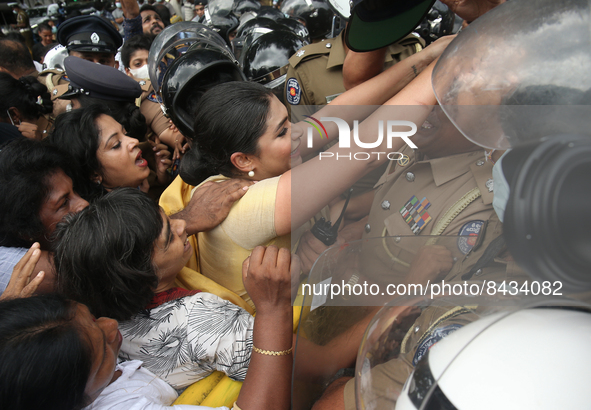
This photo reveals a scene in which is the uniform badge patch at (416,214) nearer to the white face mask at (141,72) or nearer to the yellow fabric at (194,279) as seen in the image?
the yellow fabric at (194,279)

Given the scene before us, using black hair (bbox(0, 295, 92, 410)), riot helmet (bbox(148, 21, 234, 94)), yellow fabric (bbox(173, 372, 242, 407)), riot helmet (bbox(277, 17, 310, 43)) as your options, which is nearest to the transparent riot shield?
yellow fabric (bbox(173, 372, 242, 407))

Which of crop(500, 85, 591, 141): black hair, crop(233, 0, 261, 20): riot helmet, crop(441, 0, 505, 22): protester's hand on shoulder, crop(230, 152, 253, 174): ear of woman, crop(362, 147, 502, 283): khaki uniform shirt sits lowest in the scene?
crop(230, 152, 253, 174): ear of woman

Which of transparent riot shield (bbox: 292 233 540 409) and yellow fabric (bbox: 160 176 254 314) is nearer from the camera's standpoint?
transparent riot shield (bbox: 292 233 540 409)

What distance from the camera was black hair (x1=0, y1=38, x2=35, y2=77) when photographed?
434cm

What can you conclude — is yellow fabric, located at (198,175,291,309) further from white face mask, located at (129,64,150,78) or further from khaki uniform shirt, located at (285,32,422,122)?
white face mask, located at (129,64,150,78)

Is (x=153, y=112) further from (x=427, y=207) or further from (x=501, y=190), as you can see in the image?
(x=501, y=190)

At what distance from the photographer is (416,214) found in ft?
3.63

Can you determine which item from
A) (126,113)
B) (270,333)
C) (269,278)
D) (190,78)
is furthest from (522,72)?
(126,113)

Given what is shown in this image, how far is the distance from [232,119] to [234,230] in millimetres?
482

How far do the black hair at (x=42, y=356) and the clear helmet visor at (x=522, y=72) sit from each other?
1150 millimetres

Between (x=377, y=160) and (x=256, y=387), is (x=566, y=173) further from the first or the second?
(x=256, y=387)

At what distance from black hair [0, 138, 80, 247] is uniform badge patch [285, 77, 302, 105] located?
5.03 feet

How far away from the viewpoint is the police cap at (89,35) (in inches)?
157


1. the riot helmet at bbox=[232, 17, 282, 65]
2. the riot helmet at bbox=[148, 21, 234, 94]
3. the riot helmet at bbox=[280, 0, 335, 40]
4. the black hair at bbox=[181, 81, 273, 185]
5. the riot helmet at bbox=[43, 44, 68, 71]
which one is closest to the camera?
the black hair at bbox=[181, 81, 273, 185]
